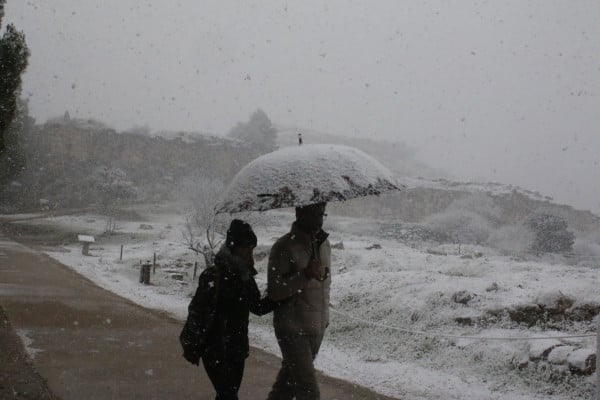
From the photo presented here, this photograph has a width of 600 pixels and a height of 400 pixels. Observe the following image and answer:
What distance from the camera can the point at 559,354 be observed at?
6211 mm

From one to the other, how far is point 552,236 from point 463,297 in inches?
1150

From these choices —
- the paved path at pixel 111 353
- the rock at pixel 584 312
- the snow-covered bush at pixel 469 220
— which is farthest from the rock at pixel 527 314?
the snow-covered bush at pixel 469 220

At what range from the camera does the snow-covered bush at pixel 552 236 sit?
34.3m

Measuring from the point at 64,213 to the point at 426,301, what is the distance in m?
43.0

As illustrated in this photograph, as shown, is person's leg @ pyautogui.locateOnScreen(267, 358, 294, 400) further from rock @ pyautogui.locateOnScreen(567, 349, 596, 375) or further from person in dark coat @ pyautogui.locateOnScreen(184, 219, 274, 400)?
rock @ pyautogui.locateOnScreen(567, 349, 596, 375)

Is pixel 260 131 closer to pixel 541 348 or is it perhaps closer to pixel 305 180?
pixel 541 348

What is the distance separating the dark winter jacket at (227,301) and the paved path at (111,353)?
2269 mm

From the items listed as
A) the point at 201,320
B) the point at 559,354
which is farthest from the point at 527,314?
the point at 201,320

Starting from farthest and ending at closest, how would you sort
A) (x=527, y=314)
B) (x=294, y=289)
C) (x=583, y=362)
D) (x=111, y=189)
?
(x=111, y=189), (x=527, y=314), (x=583, y=362), (x=294, y=289)

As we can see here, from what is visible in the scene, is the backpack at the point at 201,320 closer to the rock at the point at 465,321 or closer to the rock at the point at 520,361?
the rock at the point at 520,361

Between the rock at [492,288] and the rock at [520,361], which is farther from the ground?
the rock at [492,288]

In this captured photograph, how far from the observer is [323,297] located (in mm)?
3570

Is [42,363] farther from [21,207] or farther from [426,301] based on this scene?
[21,207]

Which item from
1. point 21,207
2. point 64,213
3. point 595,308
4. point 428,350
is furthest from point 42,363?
point 21,207
